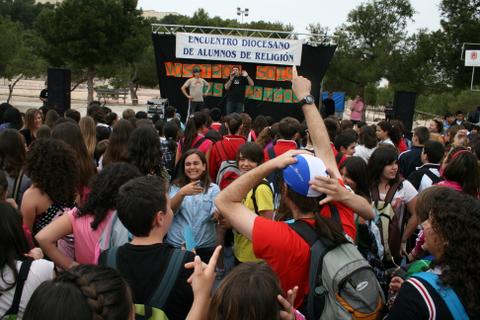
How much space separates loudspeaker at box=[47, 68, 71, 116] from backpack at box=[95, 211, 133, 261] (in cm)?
→ 1062

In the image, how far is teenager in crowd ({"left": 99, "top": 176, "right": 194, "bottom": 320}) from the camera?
230 cm

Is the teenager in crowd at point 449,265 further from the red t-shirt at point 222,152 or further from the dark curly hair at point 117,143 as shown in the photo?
the red t-shirt at point 222,152

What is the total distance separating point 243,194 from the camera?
2432mm

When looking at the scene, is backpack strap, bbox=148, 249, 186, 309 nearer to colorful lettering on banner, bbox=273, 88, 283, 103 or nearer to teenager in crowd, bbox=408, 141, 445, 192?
teenager in crowd, bbox=408, 141, 445, 192

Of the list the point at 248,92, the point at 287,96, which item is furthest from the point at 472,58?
the point at 248,92

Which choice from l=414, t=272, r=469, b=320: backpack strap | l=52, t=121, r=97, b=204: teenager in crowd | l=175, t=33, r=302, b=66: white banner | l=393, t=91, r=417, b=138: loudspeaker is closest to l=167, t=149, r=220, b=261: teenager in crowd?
l=52, t=121, r=97, b=204: teenager in crowd

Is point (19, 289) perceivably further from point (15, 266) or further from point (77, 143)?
point (77, 143)

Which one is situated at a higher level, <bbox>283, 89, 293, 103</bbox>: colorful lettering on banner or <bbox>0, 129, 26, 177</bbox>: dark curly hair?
<bbox>283, 89, 293, 103</bbox>: colorful lettering on banner

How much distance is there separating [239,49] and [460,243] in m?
15.0

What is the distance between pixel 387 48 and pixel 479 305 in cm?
2713

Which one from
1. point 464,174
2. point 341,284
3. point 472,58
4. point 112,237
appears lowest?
point 112,237

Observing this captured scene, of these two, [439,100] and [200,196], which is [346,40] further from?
[200,196]

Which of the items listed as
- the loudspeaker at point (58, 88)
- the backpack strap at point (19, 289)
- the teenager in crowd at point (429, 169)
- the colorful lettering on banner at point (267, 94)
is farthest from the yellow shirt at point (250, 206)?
the colorful lettering on banner at point (267, 94)

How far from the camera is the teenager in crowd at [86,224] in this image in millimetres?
3057
